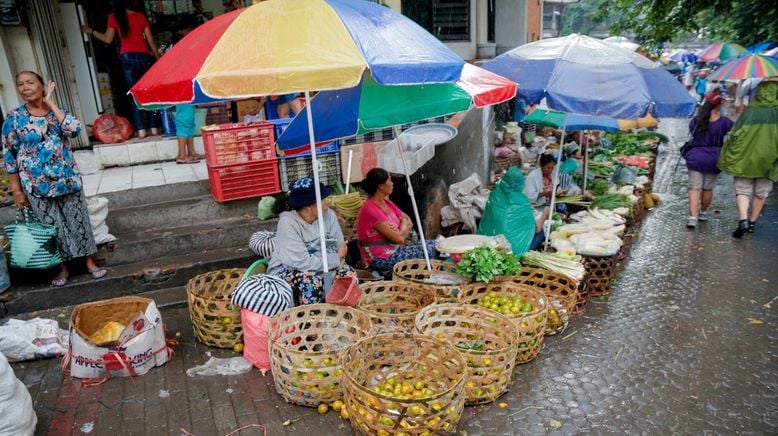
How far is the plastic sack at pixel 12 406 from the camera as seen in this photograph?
3020mm

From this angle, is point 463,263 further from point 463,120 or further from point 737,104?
point 737,104

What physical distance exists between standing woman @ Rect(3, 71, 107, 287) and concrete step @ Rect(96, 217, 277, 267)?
47 centimetres

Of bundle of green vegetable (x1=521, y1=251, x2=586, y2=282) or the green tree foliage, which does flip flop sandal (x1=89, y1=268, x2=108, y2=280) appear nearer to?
bundle of green vegetable (x1=521, y1=251, x2=586, y2=282)

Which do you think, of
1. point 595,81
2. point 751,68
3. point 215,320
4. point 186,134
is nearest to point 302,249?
point 215,320

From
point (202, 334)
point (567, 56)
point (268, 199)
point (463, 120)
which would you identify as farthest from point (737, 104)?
point (202, 334)

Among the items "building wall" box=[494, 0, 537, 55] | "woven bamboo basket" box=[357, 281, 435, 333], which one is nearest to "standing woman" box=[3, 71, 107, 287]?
"woven bamboo basket" box=[357, 281, 435, 333]

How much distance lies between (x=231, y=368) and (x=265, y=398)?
19.1 inches

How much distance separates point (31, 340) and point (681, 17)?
41.3 feet

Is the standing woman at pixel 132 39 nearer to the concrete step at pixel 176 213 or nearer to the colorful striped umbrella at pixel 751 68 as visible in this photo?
the concrete step at pixel 176 213

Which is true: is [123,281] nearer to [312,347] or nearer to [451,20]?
[312,347]

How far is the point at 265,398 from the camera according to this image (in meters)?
3.73

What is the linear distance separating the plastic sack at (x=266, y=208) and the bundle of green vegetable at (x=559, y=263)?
9.60 feet

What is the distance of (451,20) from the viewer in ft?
40.5

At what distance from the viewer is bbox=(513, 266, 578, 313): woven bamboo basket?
470 cm
